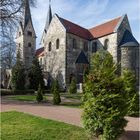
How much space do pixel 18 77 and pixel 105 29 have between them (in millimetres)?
15959

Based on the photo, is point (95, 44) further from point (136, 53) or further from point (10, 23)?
point (10, 23)

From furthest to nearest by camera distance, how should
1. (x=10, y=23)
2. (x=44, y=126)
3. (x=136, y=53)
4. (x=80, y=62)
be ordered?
(x=80, y=62), (x=136, y=53), (x=10, y=23), (x=44, y=126)

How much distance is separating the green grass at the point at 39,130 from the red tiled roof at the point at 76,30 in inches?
1285

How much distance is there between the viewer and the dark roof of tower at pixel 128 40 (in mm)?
42097

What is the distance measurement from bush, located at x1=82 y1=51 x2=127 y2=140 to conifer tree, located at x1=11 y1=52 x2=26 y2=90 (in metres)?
32.3

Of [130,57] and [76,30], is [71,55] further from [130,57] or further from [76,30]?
[130,57]

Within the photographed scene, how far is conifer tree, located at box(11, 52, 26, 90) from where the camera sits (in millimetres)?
41500

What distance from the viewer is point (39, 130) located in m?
10.7

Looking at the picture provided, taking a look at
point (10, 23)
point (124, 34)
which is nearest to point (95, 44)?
point (124, 34)

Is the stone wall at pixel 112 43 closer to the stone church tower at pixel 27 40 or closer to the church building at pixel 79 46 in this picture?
the church building at pixel 79 46

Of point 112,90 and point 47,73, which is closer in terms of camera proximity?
point 112,90

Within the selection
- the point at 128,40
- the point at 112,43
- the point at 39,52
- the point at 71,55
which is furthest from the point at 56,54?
the point at 39,52

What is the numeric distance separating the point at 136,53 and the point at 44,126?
1296 inches

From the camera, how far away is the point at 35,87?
4241 centimetres
